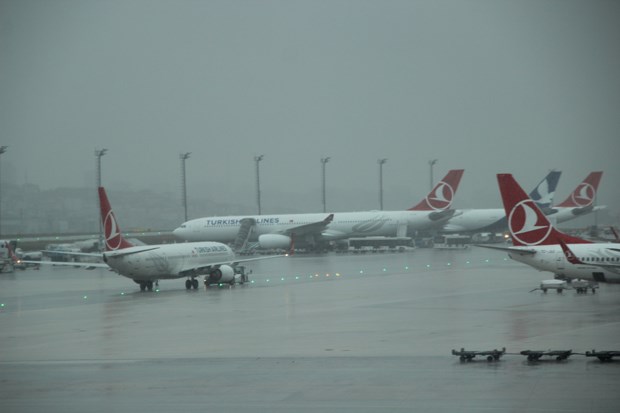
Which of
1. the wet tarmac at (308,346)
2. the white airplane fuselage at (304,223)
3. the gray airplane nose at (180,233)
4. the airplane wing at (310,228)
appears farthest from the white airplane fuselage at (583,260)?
the gray airplane nose at (180,233)

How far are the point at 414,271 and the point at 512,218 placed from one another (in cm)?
2017

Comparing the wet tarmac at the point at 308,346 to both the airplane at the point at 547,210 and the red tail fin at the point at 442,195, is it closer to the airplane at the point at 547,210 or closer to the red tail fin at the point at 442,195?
the airplane at the point at 547,210

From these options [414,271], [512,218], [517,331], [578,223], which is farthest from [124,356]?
[578,223]

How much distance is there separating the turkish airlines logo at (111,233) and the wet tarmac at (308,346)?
3047 mm

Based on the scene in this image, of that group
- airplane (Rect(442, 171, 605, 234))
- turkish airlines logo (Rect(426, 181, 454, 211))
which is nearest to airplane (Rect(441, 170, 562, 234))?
airplane (Rect(442, 171, 605, 234))

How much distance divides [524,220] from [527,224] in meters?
0.26

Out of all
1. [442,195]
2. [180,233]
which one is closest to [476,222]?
[442,195]

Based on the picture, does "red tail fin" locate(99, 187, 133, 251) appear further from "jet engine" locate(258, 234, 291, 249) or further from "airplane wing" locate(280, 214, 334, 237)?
Answer: "airplane wing" locate(280, 214, 334, 237)

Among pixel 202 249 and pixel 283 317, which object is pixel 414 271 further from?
pixel 283 317

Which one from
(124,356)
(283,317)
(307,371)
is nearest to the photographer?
(307,371)

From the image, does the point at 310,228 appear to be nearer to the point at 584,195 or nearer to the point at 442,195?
the point at 442,195

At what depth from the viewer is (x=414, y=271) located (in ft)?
217

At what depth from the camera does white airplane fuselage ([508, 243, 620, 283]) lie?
42031 mm

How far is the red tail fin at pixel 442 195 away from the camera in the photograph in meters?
110
